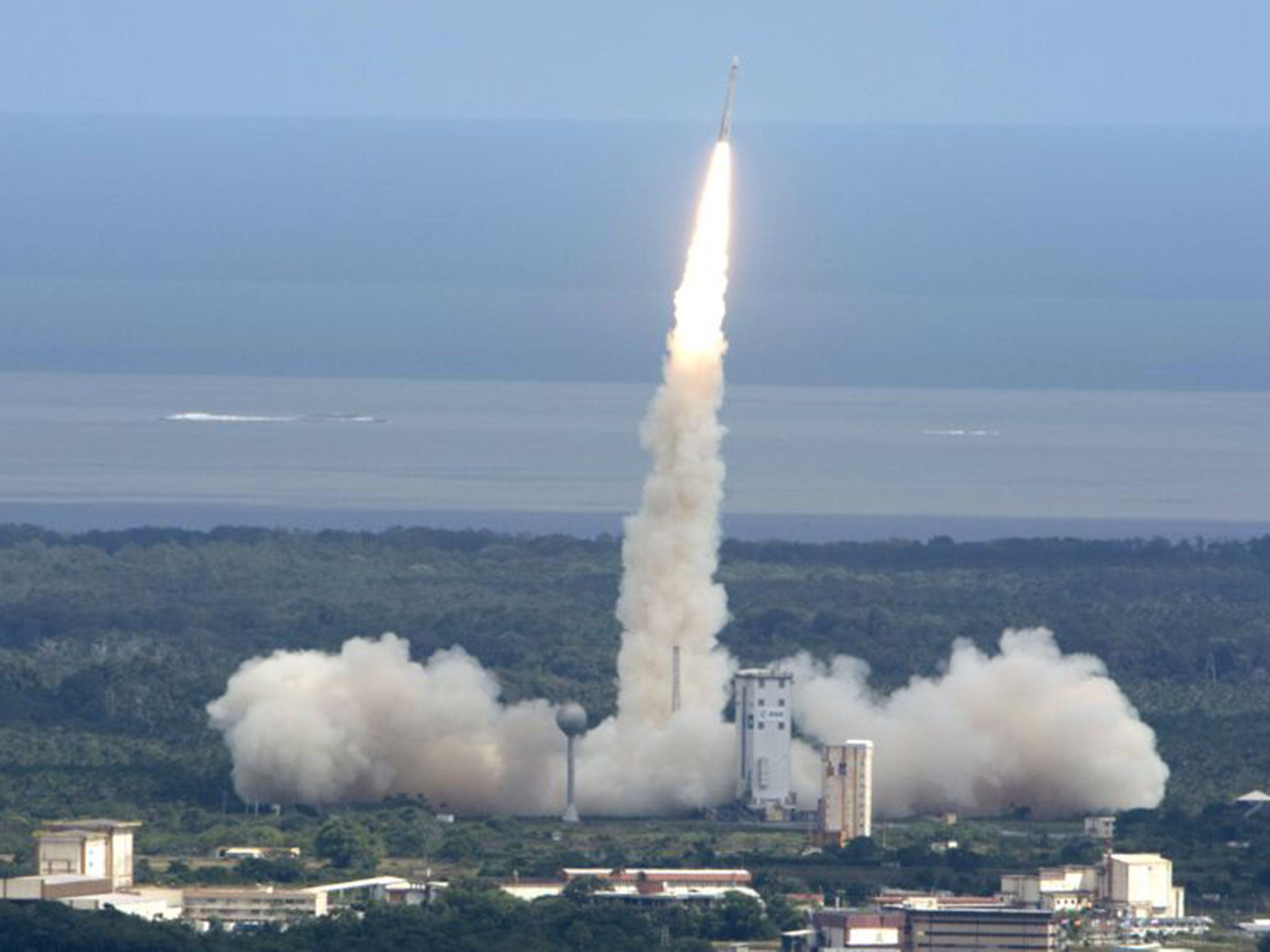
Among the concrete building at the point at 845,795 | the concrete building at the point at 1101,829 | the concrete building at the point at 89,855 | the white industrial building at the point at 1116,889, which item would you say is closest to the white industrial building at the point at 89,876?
the concrete building at the point at 89,855

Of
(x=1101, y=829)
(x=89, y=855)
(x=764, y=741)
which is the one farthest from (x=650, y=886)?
(x=1101, y=829)

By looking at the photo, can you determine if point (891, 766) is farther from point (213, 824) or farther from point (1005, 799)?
point (213, 824)

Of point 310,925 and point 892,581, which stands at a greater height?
point 892,581

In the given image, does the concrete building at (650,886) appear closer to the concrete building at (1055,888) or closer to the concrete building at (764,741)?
the concrete building at (1055,888)

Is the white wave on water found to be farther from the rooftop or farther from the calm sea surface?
the rooftop

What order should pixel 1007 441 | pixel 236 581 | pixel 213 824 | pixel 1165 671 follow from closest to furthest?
pixel 213 824 < pixel 1165 671 < pixel 236 581 < pixel 1007 441

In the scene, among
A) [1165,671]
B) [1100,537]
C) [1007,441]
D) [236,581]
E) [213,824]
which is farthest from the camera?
[1007,441]

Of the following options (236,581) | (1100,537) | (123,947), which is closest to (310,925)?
(123,947)

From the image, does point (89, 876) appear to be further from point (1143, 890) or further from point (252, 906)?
point (1143, 890)
